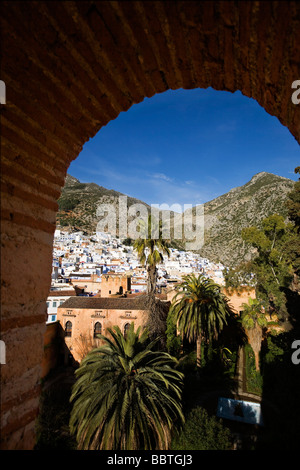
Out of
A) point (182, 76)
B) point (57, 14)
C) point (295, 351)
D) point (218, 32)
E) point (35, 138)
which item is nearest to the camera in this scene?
point (57, 14)

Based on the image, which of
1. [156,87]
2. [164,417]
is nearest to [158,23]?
[156,87]

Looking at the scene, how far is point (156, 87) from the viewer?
2246 mm

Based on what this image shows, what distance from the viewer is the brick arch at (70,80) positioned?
1.60m

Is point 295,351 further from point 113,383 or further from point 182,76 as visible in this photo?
point 182,76

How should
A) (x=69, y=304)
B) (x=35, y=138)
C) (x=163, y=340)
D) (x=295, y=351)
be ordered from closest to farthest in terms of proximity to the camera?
(x=35, y=138) → (x=295, y=351) → (x=163, y=340) → (x=69, y=304)

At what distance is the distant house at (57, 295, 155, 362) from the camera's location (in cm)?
2047

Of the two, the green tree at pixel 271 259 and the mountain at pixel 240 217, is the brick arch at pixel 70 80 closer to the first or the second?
the green tree at pixel 271 259

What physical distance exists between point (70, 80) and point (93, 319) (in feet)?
67.7

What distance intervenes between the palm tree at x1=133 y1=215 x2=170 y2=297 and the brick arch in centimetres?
1493

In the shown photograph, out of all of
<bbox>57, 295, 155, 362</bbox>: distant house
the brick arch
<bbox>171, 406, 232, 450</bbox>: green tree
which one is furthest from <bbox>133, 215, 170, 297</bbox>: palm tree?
the brick arch

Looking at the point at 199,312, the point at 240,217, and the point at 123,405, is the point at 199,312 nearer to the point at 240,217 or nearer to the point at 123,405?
the point at 123,405

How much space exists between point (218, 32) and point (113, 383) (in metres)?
10.1

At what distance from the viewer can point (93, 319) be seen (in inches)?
813

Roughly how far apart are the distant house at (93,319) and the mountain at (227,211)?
25.8 metres
